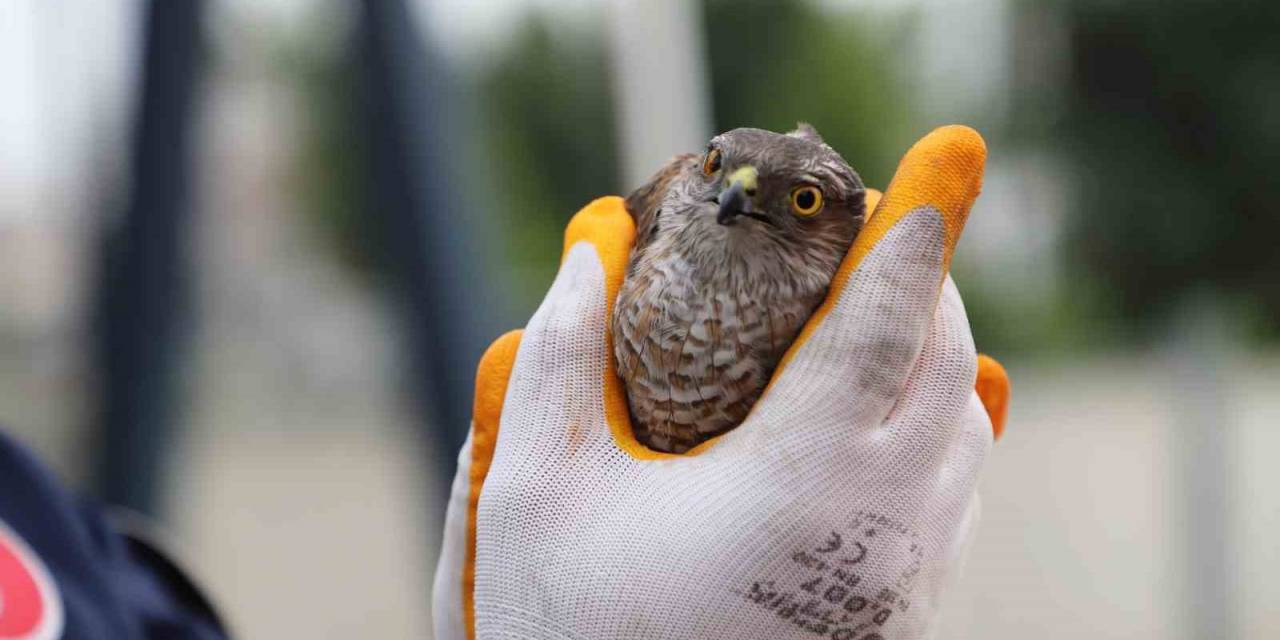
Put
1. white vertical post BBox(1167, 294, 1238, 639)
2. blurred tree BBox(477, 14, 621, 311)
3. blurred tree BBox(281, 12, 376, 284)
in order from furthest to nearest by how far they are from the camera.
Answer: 1. blurred tree BBox(477, 14, 621, 311)
2. blurred tree BBox(281, 12, 376, 284)
3. white vertical post BBox(1167, 294, 1238, 639)

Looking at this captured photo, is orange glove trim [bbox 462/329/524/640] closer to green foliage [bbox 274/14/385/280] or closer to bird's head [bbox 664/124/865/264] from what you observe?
bird's head [bbox 664/124/865/264]

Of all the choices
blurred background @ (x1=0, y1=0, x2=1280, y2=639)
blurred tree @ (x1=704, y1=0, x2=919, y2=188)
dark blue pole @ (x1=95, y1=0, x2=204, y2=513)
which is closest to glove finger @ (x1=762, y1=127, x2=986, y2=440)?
blurred background @ (x1=0, y1=0, x2=1280, y2=639)

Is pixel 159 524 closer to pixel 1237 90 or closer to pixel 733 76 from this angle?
pixel 733 76

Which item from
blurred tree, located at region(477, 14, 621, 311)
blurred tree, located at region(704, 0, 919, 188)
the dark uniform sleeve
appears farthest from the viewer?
blurred tree, located at region(477, 14, 621, 311)

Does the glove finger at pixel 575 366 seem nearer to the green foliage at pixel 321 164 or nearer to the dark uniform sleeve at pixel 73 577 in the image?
the dark uniform sleeve at pixel 73 577

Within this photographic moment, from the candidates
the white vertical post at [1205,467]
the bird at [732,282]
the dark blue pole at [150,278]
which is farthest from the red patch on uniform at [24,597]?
the white vertical post at [1205,467]

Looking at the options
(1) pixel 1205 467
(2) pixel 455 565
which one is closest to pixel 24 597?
(2) pixel 455 565

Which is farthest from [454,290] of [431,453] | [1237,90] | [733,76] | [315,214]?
[315,214]
